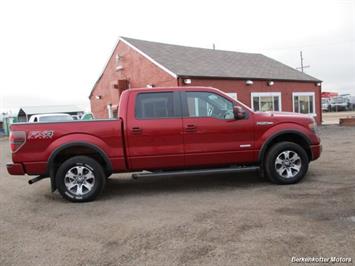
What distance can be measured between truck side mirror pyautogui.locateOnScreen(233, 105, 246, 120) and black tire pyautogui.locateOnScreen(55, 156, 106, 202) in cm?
265

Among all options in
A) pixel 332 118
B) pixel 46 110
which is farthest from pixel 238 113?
pixel 46 110

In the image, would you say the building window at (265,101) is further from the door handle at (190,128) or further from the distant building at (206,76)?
the door handle at (190,128)

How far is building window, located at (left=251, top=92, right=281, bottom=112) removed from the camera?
21.4 metres

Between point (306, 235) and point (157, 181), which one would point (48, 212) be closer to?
point (157, 181)

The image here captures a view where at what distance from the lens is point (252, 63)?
2558 cm

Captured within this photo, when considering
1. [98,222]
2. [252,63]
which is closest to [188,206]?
[98,222]

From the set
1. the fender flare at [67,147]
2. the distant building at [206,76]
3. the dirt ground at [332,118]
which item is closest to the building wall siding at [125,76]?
the distant building at [206,76]

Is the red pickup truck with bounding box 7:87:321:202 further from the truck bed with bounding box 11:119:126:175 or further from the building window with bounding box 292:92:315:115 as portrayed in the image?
the building window with bounding box 292:92:315:115

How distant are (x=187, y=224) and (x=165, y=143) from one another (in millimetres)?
1967

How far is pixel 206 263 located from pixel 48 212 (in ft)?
10.7

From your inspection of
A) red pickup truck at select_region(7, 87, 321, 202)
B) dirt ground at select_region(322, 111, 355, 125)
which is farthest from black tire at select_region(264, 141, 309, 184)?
dirt ground at select_region(322, 111, 355, 125)

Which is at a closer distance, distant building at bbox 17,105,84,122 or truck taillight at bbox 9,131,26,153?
truck taillight at bbox 9,131,26,153

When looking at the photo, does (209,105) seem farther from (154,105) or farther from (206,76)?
(206,76)

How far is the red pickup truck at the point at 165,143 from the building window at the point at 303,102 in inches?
711
